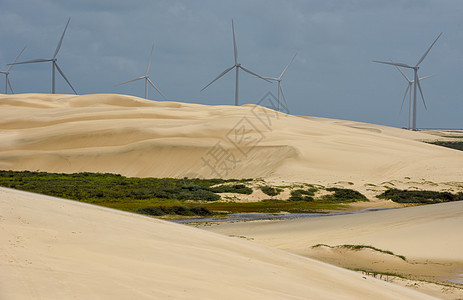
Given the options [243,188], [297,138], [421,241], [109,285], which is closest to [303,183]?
[243,188]

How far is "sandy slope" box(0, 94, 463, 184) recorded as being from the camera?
62312 millimetres

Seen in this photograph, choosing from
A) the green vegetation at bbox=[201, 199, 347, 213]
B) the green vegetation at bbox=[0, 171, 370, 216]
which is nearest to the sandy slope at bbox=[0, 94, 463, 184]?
the green vegetation at bbox=[0, 171, 370, 216]

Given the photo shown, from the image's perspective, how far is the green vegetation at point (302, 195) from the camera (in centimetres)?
4474

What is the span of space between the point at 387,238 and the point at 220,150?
4941 cm

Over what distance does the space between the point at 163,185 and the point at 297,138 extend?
2956 cm

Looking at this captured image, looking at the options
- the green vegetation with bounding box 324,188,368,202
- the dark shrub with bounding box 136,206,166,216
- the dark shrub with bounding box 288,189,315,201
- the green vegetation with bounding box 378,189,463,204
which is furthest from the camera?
the green vegetation with bounding box 324,188,368,202

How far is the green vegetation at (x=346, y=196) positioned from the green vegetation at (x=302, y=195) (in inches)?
52.7

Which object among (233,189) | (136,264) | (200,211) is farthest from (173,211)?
(136,264)

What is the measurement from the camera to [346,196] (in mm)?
46344

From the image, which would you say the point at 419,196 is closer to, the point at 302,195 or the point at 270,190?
the point at 302,195

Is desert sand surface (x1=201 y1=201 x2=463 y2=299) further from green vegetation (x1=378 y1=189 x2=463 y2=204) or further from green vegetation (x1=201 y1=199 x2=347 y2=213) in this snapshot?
green vegetation (x1=378 y1=189 x2=463 y2=204)

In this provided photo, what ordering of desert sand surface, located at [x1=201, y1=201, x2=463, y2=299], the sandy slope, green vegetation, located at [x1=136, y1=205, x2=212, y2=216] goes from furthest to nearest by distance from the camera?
the sandy slope
green vegetation, located at [x1=136, y1=205, x2=212, y2=216]
desert sand surface, located at [x1=201, y1=201, x2=463, y2=299]

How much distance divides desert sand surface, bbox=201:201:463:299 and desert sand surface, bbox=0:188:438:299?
14.0ft

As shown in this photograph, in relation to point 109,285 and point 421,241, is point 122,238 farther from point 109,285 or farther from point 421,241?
point 421,241
